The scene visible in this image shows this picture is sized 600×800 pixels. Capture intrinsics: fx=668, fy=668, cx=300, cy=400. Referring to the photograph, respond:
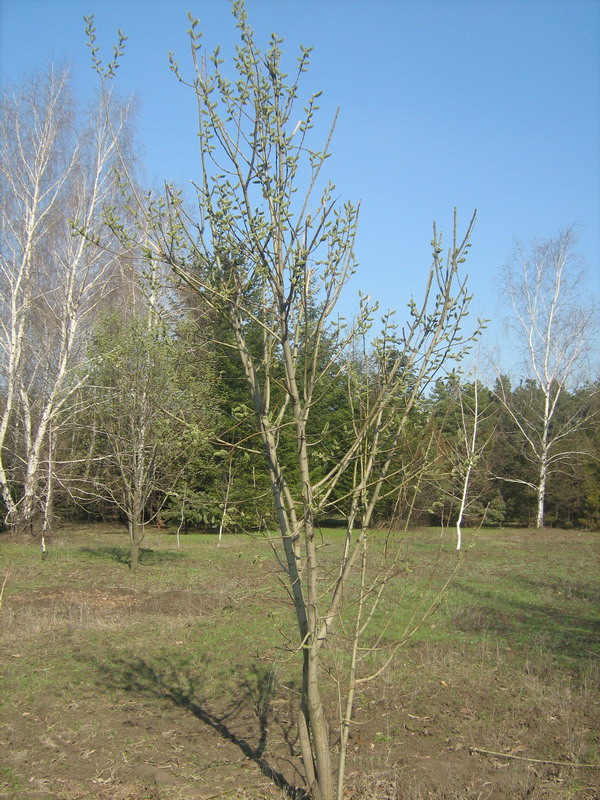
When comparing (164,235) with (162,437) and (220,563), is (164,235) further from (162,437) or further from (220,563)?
(220,563)

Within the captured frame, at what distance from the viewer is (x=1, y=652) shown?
6707 millimetres

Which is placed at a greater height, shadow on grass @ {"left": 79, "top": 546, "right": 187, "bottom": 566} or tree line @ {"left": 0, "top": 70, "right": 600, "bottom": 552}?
tree line @ {"left": 0, "top": 70, "right": 600, "bottom": 552}

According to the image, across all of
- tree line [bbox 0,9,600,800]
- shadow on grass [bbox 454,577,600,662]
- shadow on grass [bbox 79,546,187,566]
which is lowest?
shadow on grass [bbox 79,546,187,566]

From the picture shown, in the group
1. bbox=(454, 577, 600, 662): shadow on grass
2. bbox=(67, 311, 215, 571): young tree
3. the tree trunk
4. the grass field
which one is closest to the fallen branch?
the grass field

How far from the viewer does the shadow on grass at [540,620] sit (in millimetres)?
7051

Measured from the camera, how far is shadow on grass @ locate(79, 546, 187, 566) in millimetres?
13406

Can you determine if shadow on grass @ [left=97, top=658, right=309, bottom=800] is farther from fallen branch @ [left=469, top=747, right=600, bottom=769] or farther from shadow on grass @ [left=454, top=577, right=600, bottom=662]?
shadow on grass @ [left=454, top=577, right=600, bottom=662]

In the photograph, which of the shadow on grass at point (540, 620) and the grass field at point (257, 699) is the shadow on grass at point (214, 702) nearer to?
the grass field at point (257, 699)

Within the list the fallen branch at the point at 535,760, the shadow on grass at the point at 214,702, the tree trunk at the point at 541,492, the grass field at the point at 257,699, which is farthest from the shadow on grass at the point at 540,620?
the tree trunk at the point at 541,492

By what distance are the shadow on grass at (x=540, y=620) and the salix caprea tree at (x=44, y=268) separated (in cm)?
976

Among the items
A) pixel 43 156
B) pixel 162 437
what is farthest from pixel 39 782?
pixel 43 156

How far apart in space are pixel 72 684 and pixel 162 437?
18.9ft

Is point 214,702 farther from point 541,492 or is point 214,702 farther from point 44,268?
point 541,492

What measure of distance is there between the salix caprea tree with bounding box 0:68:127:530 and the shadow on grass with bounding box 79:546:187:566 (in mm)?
1376
